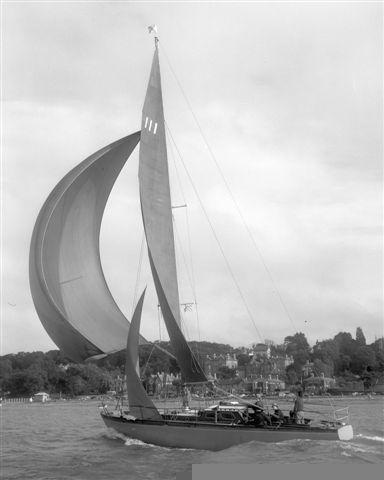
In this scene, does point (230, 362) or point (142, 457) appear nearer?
point (142, 457)

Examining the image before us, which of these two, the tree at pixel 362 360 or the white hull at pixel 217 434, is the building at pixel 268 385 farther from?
the white hull at pixel 217 434

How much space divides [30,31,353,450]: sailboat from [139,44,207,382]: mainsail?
0.12 feet

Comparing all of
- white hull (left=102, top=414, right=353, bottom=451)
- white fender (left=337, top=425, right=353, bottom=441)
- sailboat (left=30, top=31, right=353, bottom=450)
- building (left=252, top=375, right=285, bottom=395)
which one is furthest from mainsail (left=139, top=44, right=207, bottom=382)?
building (left=252, top=375, right=285, bottom=395)

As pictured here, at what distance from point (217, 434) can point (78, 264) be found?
7.97 meters

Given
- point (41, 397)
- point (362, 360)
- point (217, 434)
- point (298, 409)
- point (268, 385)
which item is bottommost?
point (217, 434)

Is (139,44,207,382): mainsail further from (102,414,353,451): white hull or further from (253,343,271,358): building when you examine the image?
(253,343,271,358): building

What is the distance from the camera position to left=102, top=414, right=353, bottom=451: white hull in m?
20.1

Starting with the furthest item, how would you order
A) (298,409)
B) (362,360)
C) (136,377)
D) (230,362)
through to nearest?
(230,362), (362,360), (298,409), (136,377)

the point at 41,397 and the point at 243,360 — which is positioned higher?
the point at 243,360

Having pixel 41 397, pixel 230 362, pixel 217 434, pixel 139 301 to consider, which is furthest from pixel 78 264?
pixel 230 362

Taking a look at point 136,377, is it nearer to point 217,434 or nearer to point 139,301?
point 139,301

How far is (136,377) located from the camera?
21312 millimetres

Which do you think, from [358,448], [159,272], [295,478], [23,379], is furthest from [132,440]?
[23,379]

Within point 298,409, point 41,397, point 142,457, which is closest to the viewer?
point 142,457
